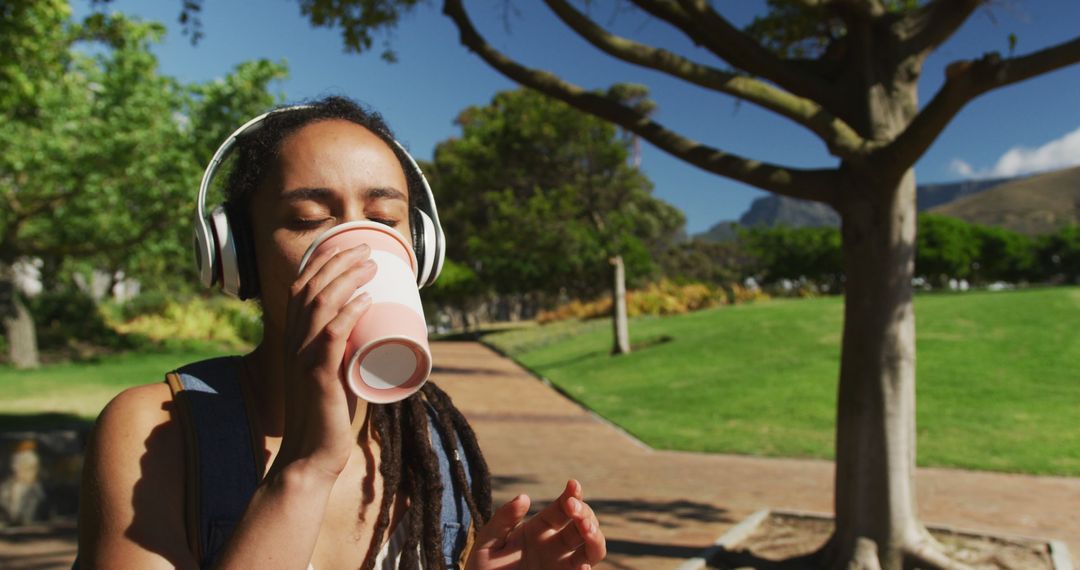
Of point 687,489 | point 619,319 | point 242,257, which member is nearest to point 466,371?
point 619,319

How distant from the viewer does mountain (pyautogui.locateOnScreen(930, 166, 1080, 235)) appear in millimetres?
110312

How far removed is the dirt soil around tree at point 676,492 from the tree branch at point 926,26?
389 cm

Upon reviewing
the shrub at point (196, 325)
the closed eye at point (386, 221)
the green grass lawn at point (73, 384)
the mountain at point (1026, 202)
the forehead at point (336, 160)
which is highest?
the mountain at point (1026, 202)

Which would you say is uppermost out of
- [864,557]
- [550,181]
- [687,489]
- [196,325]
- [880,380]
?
[550,181]

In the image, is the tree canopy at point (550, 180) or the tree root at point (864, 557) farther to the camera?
the tree canopy at point (550, 180)

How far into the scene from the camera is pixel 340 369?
109 centimetres

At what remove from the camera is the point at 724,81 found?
5.14 metres

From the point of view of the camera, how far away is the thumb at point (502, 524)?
4.65ft

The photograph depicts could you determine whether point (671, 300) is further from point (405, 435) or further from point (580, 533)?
point (580, 533)

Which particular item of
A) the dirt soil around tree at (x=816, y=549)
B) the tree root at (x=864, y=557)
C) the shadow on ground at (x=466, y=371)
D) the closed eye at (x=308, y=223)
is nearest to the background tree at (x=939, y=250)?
the shadow on ground at (x=466, y=371)

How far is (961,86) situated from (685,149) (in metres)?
1.71

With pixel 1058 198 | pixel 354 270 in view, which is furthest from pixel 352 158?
pixel 1058 198

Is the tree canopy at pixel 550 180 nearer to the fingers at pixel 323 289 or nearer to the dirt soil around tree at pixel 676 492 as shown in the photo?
the dirt soil around tree at pixel 676 492

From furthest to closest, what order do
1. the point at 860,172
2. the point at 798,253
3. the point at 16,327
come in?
the point at 798,253 → the point at 16,327 → the point at 860,172
